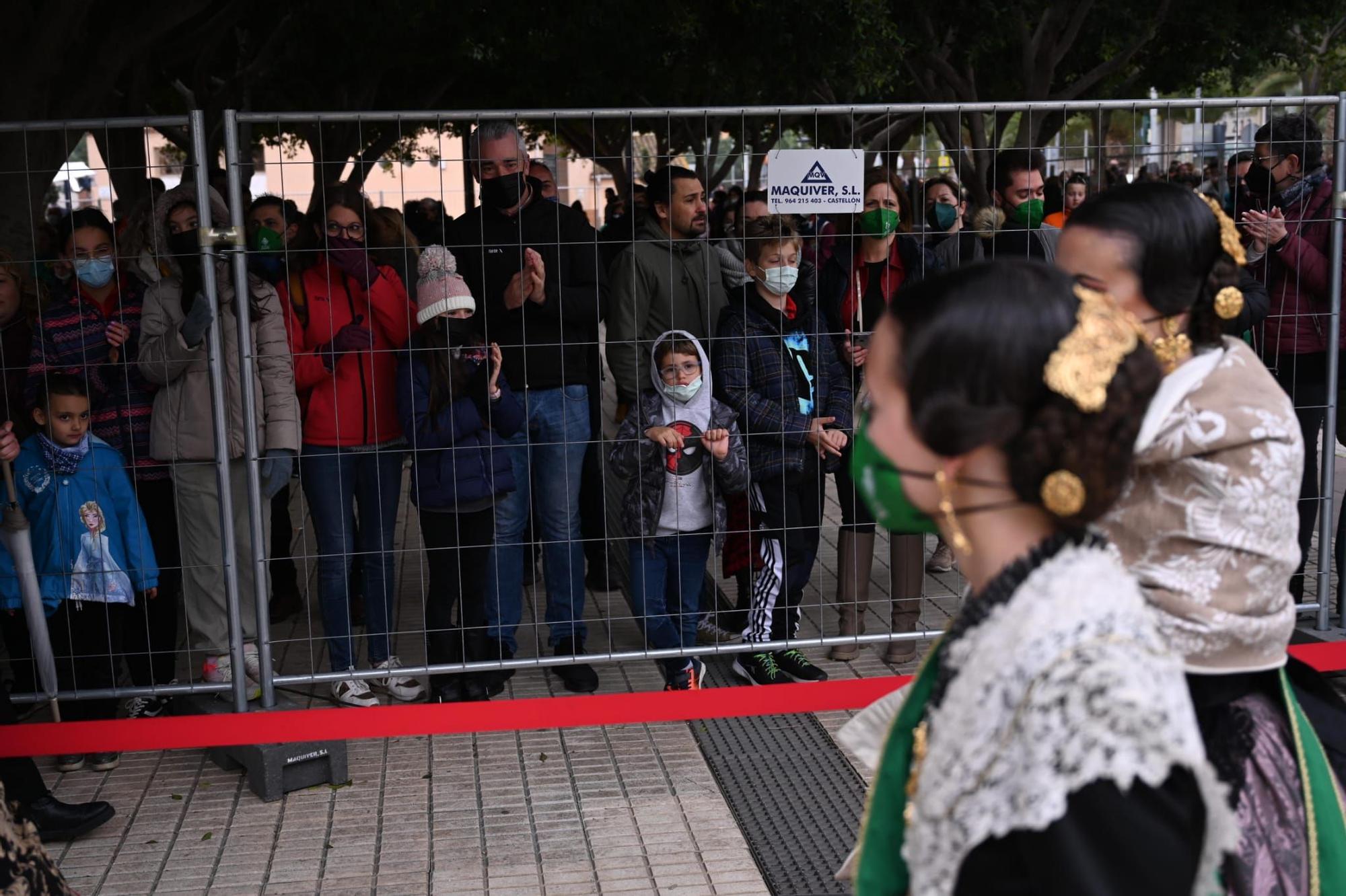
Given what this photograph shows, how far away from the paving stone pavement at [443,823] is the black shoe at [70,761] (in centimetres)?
4

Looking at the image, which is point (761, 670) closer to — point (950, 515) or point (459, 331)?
point (459, 331)

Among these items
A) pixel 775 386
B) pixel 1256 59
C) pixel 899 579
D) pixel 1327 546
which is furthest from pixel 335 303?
pixel 1256 59

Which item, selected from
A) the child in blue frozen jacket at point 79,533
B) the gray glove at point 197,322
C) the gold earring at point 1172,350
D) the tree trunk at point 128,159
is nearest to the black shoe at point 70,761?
the child in blue frozen jacket at point 79,533

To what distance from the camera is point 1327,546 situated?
5.78 meters

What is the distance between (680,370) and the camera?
563cm

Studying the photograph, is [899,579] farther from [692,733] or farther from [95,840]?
[95,840]

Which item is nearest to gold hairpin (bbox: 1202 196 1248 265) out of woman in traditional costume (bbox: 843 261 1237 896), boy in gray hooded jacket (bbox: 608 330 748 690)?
woman in traditional costume (bbox: 843 261 1237 896)

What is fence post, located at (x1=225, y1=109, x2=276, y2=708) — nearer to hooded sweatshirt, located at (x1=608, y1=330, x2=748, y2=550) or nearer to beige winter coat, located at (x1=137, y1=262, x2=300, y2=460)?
beige winter coat, located at (x1=137, y1=262, x2=300, y2=460)

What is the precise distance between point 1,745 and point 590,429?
2.62 meters

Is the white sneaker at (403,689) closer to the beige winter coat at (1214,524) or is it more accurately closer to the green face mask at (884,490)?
the beige winter coat at (1214,524)

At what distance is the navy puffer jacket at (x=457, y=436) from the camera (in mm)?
5434

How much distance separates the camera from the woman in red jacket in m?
5.50

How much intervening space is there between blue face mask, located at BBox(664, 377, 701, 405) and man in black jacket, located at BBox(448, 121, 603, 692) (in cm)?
41

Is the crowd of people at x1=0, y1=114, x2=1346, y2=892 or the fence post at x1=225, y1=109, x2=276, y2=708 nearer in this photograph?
the fence post at x1=225, y1=109, x2=276, y2=708
